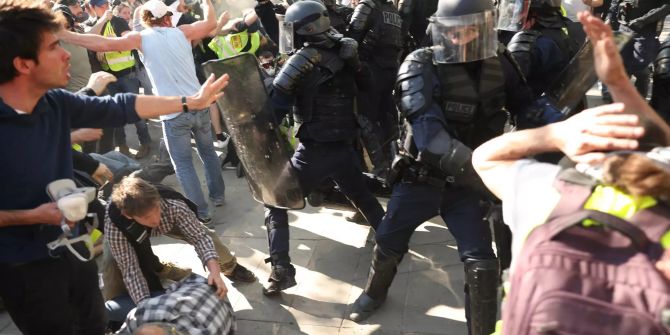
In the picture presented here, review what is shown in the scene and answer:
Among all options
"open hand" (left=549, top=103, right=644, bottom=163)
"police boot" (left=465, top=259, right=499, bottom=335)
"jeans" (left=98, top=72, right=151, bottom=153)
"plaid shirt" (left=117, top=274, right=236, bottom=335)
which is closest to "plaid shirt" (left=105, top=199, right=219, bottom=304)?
"plaid shirt" (left=117, top=274, right=236, bottom=335)

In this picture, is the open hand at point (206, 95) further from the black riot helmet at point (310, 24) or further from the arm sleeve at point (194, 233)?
the black riot helmet at point (310, 24)

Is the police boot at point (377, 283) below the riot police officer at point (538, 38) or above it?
below

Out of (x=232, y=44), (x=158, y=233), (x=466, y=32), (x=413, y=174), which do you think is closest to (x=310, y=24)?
(x=466, y=32)

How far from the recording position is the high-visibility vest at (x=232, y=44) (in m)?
5.61

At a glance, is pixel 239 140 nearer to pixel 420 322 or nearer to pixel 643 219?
pixel 420 322

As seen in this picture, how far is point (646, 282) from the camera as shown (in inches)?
37.4

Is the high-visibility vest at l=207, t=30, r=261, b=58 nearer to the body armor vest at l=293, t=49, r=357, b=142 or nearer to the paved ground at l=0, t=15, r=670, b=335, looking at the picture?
the paved ground at l=0, t=15, r=670, b=335

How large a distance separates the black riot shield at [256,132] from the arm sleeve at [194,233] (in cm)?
56

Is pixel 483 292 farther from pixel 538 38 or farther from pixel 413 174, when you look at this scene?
pixel 538 38

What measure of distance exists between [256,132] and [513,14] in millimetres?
1778

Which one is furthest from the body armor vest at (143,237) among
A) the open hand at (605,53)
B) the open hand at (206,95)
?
the open hand at (605,53)

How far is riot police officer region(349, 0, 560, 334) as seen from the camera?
2.47 m

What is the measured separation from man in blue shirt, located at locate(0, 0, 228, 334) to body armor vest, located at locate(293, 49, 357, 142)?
95cm

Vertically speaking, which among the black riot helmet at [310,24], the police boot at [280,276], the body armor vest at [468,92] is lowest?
the police boot at [280,276]
